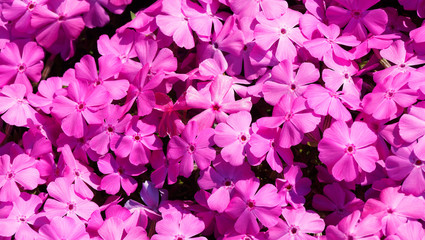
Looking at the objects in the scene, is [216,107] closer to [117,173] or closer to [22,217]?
[117,173]

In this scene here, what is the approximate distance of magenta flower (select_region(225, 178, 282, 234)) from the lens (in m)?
1.12

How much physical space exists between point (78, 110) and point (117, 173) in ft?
0.61

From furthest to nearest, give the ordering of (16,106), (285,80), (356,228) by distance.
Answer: (16,106), (285,80), (356,228)

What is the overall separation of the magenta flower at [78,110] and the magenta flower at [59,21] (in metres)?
0.21

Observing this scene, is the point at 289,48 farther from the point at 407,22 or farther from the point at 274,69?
the point at 407,22

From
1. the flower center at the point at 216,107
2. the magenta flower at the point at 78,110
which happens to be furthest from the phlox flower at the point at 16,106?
the flower center at the point at 216,107

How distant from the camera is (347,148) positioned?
1.10 meters

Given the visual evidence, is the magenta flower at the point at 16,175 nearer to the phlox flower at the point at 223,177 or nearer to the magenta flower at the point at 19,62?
the magenta flower at the point at 19,62

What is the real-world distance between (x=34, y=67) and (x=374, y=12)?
0.91 m

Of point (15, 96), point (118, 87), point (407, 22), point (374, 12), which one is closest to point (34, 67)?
point (15, 96)

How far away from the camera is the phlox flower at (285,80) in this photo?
1.18 meters

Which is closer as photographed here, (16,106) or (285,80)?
(285,80)

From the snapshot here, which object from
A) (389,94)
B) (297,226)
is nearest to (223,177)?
(297,226)

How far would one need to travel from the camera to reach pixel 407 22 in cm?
132
